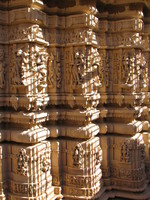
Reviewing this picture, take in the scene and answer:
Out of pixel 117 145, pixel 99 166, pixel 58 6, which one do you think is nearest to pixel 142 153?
pixel 117 145

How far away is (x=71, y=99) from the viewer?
834 cm

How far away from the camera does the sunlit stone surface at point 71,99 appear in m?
7.46

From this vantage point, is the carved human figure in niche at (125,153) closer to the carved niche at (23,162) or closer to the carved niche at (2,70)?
the carved niche at (23,162)

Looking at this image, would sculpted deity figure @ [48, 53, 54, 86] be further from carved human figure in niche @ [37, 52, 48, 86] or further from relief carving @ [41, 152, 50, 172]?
relief carving @ [41, 152, 50, 172]

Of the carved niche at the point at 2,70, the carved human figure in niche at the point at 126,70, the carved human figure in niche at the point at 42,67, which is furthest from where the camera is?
the carved human figure in niche at the point at 126,70

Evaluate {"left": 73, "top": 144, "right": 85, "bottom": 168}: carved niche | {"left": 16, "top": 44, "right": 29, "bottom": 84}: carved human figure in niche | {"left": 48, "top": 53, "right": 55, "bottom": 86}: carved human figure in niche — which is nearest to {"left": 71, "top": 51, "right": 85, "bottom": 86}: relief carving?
{"left": 48, "top": 53, "right": 55, "bottom": 86}: carved human figure in niche

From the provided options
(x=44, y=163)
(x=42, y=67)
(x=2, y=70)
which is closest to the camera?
(x=2, y=70)

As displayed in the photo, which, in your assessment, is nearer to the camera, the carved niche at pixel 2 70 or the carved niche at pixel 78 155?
the carved niche at pixel 2 70

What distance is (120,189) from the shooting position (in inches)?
367

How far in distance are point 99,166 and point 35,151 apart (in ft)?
8.36

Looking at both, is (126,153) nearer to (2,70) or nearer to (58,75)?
(58,75)

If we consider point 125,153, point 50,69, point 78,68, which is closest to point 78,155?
point 125,153

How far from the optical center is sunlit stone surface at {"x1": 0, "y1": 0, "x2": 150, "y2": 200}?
7.46 meters

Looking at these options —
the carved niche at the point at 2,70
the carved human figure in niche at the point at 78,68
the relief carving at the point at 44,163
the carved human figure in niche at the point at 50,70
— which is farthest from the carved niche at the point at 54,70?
the relief carving at the point at 44,163
